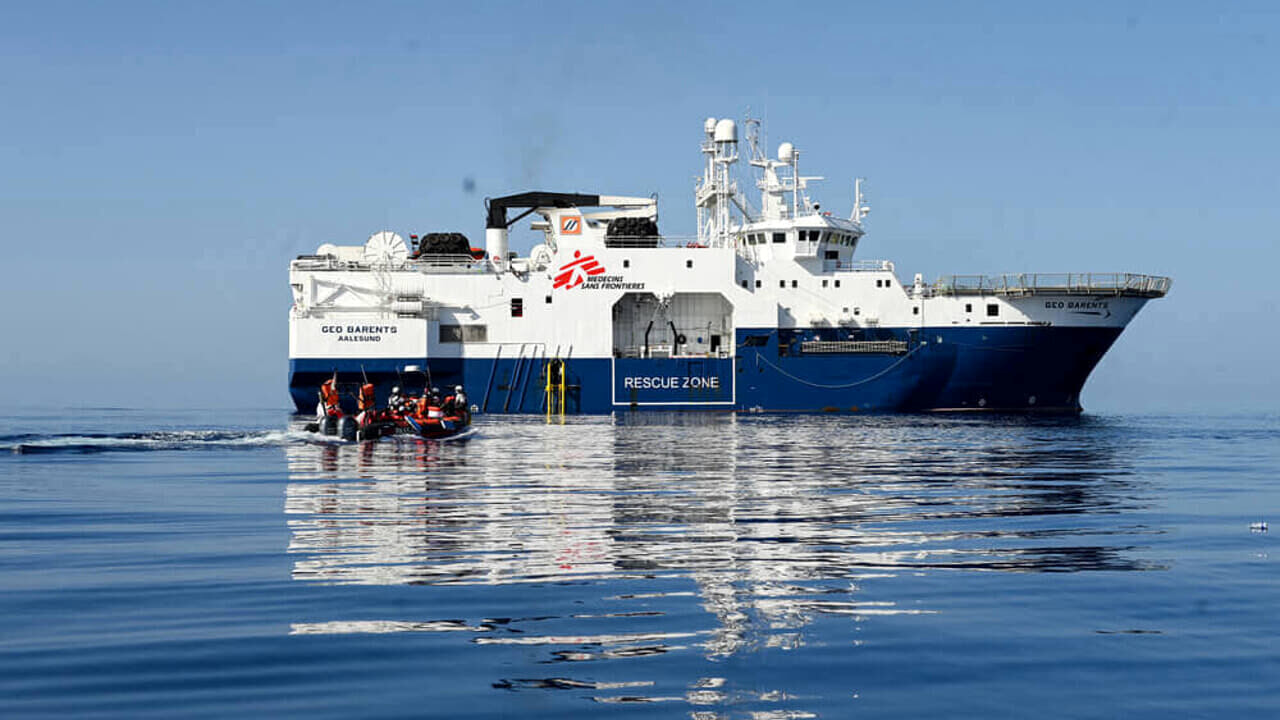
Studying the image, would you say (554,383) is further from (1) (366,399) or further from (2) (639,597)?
(2) (639,597)

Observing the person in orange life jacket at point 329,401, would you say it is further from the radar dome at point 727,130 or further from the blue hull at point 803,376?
the radar dome at point 727,130

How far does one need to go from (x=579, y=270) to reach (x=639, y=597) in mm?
46136

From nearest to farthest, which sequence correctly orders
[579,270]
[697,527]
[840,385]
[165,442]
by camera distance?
[697,527] → [165,442] → [840,385] → [579,270]

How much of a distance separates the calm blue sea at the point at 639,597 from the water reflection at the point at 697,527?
0.06m

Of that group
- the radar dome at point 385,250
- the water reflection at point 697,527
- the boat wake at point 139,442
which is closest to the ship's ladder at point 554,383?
the radar dome at point 385,250

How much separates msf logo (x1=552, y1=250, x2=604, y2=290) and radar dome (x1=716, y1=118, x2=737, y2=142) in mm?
11387

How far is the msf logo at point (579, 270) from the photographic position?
180 feet

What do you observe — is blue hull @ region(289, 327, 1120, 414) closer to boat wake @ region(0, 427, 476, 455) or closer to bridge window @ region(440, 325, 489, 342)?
bridge window @ region(440, 325, 489, 342)

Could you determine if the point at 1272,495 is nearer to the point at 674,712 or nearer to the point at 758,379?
the point at 674,712

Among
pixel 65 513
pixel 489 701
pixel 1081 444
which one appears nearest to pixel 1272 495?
pixel 1081 444

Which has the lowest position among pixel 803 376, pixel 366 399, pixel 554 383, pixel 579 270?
pixel 366 399

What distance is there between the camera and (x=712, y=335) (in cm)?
5666

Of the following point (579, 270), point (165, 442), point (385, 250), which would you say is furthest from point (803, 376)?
point (165, 442)

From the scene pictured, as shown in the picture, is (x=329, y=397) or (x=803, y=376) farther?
(x=803, y=376)
